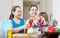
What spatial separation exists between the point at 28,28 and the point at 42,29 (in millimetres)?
85

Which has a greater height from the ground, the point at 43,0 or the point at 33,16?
the point at 43,0

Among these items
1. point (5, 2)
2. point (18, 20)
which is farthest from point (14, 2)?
point (18, 20)

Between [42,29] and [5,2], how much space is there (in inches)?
46.5

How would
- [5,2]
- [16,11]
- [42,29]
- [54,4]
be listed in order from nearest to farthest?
[42,29] < [16,11] < [54,4] < [5,2]

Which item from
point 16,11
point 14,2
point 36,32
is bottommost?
point 36,32

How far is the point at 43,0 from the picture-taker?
6.01 feet

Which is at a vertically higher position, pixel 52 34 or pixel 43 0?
pixel 43 0

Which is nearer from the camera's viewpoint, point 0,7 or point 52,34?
point 52,34

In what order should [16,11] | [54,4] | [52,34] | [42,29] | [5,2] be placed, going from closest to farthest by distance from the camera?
1. [52,34]
2. [42,29]
3. [16,11]
4. [54,4]
5. [5,2]

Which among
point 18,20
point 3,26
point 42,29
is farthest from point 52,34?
point 18,20

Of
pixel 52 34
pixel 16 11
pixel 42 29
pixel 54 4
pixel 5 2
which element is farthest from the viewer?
pixel 5 2

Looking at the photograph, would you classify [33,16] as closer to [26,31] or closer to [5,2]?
[26,31]

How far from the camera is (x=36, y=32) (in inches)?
30.6

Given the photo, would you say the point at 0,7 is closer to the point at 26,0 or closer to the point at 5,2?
the point at 5,2
